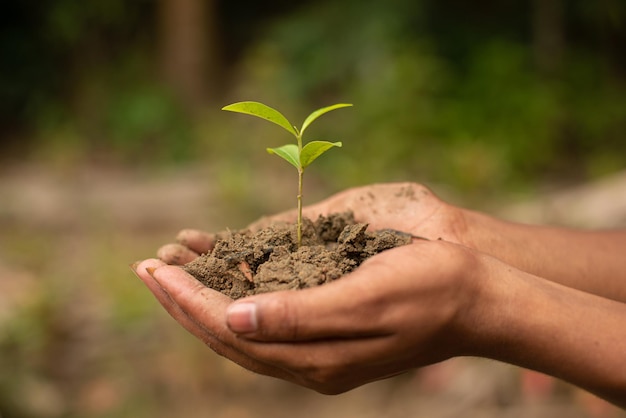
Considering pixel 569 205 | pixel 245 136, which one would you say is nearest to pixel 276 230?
pixel 569 205

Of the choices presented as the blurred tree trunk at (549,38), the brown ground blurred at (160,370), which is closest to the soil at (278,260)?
the brown ground blurred at (160,370)

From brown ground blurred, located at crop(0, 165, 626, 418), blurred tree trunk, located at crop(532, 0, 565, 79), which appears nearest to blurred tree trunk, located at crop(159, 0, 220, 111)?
brown ground blurred, located at crop(0, 165, 626, 418)

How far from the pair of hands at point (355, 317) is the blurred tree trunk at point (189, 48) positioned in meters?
5.51

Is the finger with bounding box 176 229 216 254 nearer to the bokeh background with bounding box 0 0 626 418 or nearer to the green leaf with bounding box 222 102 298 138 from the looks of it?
the green leaf with bounding box 222 102 298 138

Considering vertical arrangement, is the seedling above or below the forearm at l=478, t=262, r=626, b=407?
above

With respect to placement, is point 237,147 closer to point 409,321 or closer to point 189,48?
point 189,48

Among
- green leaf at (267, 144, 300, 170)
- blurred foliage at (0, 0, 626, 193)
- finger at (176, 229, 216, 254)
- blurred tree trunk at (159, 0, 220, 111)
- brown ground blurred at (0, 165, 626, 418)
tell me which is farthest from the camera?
blurred tree trunk at (159, 0, 220, 111)

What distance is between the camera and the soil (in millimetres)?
1330

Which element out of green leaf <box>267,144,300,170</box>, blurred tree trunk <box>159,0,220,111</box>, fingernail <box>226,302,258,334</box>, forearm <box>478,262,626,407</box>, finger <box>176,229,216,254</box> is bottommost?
forearm <box>478,262,626,407</box>

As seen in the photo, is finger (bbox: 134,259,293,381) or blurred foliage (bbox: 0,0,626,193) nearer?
finger (bbox: 134,259,293,381)

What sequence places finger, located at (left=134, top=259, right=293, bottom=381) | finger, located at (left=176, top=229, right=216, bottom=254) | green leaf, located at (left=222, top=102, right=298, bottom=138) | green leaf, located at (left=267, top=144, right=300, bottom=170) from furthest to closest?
finger, located at (left=176, top=229, right=216, bottom=254) < green leaf, located at (left=267, top=144, right=300, bottom=170) < green leaf, located at (left=222, top=102, right=298, bottom=138) < finger, located at (left=134, top=259, right=293, bottom=381)

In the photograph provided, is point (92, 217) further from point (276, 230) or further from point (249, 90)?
point (276, 230)

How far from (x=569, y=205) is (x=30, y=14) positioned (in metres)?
6.11

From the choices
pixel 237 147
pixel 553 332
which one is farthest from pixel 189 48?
pixel 553 332
